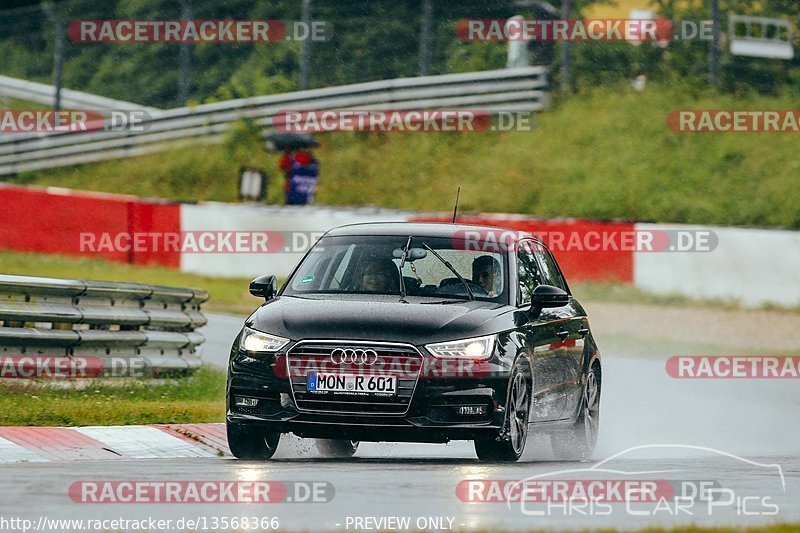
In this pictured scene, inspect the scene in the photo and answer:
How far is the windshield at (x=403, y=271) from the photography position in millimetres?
10727

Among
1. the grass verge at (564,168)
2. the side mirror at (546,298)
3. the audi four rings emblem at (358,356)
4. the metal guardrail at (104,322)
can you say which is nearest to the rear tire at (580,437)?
the side mirror at (546,298)

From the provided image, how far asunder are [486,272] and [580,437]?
1588 mm

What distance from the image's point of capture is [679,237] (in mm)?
22906

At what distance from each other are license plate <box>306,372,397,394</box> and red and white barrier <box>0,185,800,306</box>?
13300 mm

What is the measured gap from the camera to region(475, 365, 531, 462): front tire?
9.91 m

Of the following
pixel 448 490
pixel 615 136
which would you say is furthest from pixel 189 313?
pixel 615 136

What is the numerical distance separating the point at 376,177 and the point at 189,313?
18014 millimetres

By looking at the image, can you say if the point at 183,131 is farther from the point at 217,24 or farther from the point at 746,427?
the point at 746,427

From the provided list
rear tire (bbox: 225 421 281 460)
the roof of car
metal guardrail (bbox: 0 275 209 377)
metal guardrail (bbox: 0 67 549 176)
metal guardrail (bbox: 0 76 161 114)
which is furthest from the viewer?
metal guardrail (bbox: 0 76 161 114)

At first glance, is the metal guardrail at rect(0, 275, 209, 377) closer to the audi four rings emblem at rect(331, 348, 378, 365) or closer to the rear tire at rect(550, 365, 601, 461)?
the audi four rings emblem at rect(331, 348, 378, 365)

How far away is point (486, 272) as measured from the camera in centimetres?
1090

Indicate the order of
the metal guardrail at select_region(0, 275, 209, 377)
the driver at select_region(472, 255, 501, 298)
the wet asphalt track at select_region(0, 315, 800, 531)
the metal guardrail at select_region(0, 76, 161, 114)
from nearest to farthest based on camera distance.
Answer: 1. the wet asphalt track at select_region(0, 315, 800, 531)
2. the driver at select_region(472, 255, 501, 298)
3. the metal guardrail at select_region(0, 275, 209, 377)
4. the metal guardrail at select_region(0, 76, 161, 114)

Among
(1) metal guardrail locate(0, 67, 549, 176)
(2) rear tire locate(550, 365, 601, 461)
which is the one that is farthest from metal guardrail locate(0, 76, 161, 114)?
(2) rear tire locate(550, 365, 601, 461)

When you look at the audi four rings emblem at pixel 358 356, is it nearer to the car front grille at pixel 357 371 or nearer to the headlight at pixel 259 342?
the car front grille at pixel 357 371
